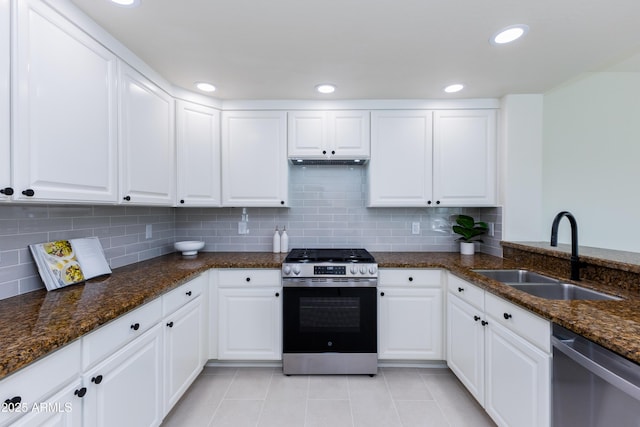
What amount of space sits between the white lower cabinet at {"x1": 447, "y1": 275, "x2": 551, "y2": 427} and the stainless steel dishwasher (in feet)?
0.19

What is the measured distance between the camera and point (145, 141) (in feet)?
6.58

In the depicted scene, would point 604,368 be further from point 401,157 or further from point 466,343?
point 401,157

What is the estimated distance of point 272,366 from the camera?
8.18 feet

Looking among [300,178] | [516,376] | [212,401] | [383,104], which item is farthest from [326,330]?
[383,104]

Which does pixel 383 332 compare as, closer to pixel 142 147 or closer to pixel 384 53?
pixel 384 53

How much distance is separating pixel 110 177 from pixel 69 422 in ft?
3.83

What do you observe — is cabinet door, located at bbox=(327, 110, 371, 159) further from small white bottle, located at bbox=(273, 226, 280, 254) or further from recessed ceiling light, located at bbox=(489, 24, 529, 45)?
recessed ceiling light, located at bbox=(489, 24, 529, 45)

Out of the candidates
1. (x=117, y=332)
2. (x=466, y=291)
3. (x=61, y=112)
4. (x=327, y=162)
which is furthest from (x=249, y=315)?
(x=61, y=112)

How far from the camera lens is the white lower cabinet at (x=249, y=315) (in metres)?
2.40

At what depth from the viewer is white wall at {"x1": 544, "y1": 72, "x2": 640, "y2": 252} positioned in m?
2.87

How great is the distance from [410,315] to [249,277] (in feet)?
4.48

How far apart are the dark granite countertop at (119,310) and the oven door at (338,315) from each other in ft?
2.41

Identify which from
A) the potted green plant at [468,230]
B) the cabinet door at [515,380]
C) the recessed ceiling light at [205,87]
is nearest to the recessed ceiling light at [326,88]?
the recessed ceiling light at [205,87]

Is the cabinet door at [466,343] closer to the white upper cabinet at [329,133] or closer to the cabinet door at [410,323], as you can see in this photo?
the cabinet door at [410,323]
